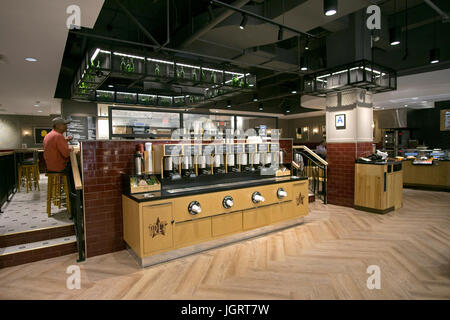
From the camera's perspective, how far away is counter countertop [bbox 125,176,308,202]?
339cm

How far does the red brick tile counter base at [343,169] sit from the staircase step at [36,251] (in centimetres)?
569

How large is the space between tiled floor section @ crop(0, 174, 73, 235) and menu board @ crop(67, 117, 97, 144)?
3842 mm

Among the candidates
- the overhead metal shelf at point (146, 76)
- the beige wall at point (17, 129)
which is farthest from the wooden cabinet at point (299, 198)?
the beige wall at point (17, 129)

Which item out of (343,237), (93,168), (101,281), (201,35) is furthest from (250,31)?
(101,281)

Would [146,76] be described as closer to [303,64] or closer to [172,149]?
[172,149]

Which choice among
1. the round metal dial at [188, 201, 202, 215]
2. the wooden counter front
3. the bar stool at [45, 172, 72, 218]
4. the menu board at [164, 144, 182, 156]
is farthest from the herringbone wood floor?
the wooden counter front

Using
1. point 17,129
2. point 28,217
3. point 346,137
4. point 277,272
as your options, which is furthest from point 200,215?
point 17,129

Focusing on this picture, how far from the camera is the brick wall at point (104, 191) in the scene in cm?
359

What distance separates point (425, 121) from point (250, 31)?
10611 mm

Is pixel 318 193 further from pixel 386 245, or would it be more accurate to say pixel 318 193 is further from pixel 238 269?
pixel 238 269

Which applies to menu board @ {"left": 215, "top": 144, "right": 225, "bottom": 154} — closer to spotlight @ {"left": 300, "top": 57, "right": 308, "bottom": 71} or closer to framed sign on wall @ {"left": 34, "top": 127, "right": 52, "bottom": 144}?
spotlight @ {"left": 300, "top": 57, "right": 308, "bottom": 71}

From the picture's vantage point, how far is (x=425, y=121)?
11422 mm

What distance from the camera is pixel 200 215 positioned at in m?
3.65

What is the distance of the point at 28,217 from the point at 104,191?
6.09ft
